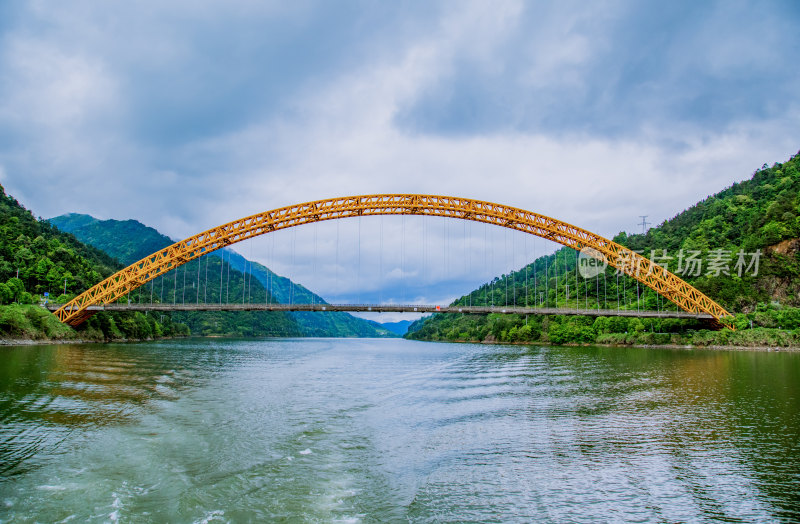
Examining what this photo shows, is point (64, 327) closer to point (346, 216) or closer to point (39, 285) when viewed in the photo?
point (39, 285)

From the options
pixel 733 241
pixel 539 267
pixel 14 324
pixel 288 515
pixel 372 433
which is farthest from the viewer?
pixel 539 267

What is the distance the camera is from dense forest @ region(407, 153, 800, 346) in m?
46.9

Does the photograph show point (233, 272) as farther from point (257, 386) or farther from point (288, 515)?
point (288, 515)

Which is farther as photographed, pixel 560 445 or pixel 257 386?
pixel 257 386

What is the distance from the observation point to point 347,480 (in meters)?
6.60

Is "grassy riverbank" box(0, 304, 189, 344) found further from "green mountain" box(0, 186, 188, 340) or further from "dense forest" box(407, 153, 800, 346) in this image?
"dense forest" box(407, 153, 800, 346)

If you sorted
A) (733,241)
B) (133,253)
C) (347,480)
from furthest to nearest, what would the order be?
(133,253)
(733,241)
(347,480)

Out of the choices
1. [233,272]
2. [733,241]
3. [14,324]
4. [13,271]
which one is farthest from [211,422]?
[233,272]

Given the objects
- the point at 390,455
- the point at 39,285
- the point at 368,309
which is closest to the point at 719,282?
the point at 368,309

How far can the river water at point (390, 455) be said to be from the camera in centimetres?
561

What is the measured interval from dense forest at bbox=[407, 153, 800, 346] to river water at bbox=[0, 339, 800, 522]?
38.7m

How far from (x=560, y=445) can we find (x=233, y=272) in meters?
148

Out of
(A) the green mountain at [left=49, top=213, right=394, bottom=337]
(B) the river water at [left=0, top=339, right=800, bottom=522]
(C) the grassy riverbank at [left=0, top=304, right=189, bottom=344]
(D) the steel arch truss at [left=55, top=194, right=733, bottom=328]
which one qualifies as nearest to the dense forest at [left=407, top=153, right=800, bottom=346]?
(D) the steel arch truss at [left=55, top=194, right=733, bottom=328]

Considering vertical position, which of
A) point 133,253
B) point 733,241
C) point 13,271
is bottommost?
point 13,271
